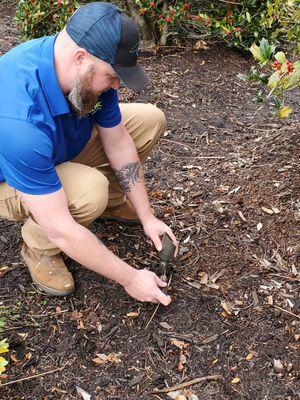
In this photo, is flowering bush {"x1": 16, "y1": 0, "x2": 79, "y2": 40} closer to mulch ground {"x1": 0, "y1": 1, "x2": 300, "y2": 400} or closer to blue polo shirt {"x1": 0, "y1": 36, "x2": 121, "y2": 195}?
mulch ground {"x1": 0, "y1": 1, "x2": 300, "y2": 400}

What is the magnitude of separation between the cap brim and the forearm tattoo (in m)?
0.60

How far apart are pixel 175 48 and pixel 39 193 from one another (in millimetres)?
3367

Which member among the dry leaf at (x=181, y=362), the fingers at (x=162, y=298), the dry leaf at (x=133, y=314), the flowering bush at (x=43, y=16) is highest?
the flowering bush at (x=43, y=16)

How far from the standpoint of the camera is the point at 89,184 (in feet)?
7.86

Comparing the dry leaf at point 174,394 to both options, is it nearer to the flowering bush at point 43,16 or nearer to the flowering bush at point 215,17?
the flowering bush at point 215,17

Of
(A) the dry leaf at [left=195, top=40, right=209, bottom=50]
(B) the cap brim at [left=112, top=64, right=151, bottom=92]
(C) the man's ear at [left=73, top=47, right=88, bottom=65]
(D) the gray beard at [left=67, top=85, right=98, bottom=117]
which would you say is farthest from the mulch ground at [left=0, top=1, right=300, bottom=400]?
(A) the dry leaf at [left=195, top=40, right=209, bottom=50]

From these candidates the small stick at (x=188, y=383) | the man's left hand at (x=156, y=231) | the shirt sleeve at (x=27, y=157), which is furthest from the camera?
the man's left hand at (x=156, y=231)

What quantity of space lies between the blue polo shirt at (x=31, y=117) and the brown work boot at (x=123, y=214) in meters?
0.75

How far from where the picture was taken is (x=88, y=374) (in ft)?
7.38

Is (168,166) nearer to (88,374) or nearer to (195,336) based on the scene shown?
(195,336)

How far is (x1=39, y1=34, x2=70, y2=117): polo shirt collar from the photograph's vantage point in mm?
2094

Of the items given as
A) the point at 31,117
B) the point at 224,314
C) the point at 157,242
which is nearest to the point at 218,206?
the point at 157,242

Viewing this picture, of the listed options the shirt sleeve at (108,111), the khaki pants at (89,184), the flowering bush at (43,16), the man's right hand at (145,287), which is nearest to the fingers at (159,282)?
the man's right hand at (145,287)

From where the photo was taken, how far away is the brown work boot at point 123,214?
2.95 m
